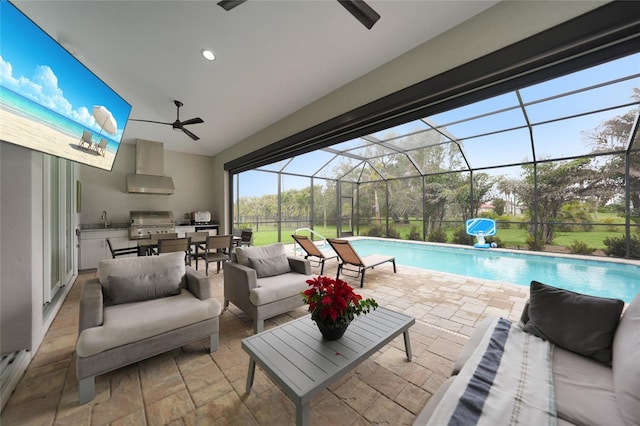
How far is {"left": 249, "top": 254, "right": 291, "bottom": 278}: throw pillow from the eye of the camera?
296cm

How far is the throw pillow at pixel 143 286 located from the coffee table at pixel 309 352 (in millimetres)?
1229

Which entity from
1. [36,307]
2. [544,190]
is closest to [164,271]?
[36,307]

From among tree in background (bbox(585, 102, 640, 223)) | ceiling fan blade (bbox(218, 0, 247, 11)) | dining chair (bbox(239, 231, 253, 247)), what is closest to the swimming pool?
tree in background (bbox(585, 102, 640, 223))

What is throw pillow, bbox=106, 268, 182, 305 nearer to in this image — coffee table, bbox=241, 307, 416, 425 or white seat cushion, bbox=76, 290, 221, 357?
white seat cushion, bbox=76, 290, 221, 357

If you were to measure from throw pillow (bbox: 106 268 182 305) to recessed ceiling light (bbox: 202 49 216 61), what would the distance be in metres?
2.57

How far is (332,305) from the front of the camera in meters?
1.57

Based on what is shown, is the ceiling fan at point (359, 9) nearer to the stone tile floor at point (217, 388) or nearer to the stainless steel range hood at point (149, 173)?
the stone tile floor at point (217, 388)

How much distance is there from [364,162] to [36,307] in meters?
9.02

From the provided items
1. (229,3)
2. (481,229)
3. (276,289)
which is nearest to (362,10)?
(229,3)

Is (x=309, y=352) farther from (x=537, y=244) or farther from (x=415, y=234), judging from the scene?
(x=415, y=234)

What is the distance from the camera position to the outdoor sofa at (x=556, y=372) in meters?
0.99

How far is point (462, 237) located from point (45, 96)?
33.7 ft

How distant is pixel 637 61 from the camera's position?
3.63 metres

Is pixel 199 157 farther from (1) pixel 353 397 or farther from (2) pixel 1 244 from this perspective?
(1) pixel 353 397
